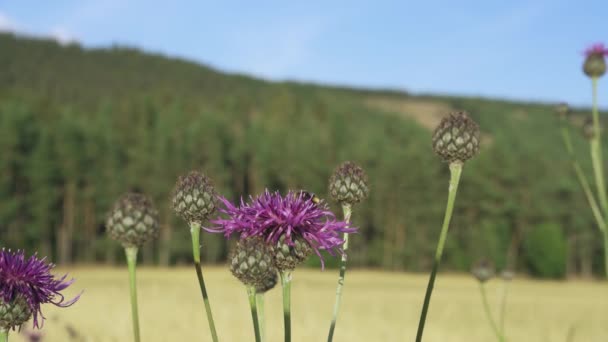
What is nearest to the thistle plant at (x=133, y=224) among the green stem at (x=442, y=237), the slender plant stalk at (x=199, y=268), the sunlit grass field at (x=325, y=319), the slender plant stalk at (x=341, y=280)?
the slender plant stalk at (x=199, y=268)

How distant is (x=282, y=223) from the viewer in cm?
316

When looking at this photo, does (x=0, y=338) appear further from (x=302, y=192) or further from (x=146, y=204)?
(x=302, y=192)

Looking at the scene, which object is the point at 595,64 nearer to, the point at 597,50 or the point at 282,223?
the point at 597,50

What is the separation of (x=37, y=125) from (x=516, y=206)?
52902 mm

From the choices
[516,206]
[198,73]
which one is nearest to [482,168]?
[516,206]

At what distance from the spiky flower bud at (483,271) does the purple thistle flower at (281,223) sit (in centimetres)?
299

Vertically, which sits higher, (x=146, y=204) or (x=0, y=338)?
(x=146, y=204)

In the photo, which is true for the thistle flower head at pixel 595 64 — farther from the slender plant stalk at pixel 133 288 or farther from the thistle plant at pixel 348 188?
the slender plant stalk at pixel 133 288

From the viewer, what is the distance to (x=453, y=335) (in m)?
21.1

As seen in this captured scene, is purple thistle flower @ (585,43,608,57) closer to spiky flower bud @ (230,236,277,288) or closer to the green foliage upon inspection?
spiky flower bud @ (230,236,277,288)

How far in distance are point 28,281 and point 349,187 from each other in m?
1.79

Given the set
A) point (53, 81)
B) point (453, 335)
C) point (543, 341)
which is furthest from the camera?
point (53, 81)

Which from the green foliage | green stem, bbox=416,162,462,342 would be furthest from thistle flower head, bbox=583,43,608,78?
the green foliage

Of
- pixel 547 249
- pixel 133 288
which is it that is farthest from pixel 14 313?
pixel 547 249
